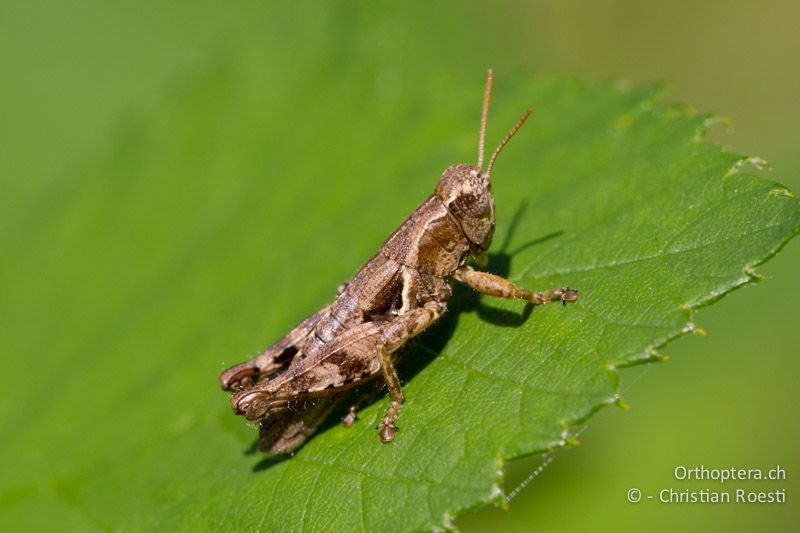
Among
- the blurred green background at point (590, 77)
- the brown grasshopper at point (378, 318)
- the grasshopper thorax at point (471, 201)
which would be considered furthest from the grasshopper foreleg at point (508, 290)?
the blurred green background at point (590, 77)

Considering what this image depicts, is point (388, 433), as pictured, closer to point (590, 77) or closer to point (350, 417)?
point (350, 417)

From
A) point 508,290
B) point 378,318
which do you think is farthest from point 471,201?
point 378,318

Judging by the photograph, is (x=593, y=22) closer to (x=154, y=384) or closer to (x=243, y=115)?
(x=243, y=115)

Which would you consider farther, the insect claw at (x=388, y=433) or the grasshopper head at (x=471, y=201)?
the grasshopper head at (x=471, y=201)

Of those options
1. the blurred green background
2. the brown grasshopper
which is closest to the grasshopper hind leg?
the brown grasshopper

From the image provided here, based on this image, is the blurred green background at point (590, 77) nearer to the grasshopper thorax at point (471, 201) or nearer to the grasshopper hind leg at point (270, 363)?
the grasshopper thorax at point (471, 201)

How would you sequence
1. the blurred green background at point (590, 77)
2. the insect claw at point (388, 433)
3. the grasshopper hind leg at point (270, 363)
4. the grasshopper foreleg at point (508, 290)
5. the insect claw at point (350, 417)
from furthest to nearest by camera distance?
Answer: the blurred green background at point (590, 77) < the grasshopper hind leg at point (270, 363) < the insect claw at point (350, 417) < the grasshopper foreleg at point (508, 290) < the insect claw at point (388, 433)

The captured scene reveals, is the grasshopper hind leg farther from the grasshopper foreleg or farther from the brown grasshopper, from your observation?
the grasshopper foreleg
